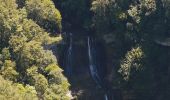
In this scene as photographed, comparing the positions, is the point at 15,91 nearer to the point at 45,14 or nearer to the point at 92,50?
the point at 45,14

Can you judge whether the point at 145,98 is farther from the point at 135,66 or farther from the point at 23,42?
the point at 23,42

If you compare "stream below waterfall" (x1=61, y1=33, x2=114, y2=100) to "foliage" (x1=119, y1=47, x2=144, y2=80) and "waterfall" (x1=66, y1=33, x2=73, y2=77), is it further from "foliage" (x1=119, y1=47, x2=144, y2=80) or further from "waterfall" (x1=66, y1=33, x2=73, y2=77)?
"foliage" (x1=119, y1=47, x2=144, y2=80)

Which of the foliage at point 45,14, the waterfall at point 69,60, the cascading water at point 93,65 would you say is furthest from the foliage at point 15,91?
the foliage at point 45,14

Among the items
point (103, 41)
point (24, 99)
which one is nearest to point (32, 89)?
point (24, 99)

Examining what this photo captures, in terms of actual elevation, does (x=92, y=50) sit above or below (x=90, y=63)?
above

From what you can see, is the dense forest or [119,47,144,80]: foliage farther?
[119,47,144,80]: foliage

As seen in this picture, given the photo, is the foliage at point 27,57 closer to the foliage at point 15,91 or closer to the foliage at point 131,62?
the foliage at point 15,91

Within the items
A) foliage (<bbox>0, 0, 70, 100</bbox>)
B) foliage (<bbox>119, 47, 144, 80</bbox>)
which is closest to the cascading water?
foliage (<bbox>119, 47, 144, 80</bbox>)

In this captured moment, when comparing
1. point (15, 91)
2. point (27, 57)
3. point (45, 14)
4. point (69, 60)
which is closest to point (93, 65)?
point (69, 60)
